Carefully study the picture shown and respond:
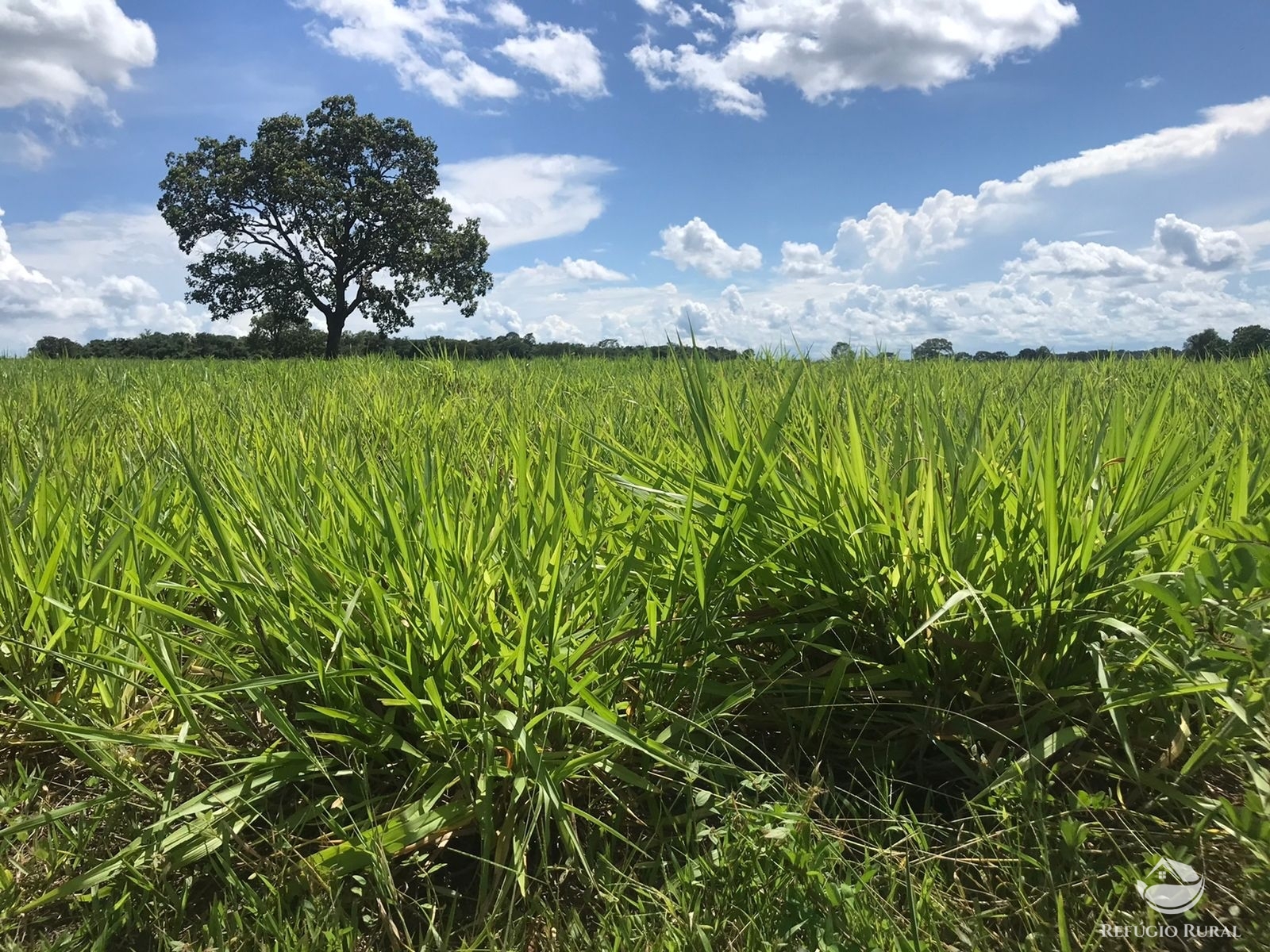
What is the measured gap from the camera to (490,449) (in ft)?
7.29

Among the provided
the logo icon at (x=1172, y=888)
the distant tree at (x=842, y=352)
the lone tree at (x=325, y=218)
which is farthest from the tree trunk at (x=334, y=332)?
the logo icon at (x=1172, y=888)

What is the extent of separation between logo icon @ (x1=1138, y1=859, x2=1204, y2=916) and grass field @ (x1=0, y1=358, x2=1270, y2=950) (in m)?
0.01

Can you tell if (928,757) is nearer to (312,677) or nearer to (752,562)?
(752,562)

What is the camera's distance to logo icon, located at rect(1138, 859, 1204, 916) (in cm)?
77

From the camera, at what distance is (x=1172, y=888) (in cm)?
77

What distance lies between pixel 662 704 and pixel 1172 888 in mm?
635

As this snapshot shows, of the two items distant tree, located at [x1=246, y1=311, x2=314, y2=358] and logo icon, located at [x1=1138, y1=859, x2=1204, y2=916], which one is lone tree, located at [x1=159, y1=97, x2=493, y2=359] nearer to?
distant tree, located at [x1=246, y1=311, x2=314, y2=358]

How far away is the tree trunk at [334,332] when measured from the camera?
26156mm

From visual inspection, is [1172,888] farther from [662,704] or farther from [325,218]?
[325,218]

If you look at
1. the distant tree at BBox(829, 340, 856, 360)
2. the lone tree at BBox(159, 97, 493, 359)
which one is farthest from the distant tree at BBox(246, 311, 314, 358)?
the distant tree at BBox(829, 340, 856, 360)

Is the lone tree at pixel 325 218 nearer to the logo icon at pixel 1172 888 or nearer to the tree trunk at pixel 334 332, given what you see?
the tree trunk at pixel 334 332

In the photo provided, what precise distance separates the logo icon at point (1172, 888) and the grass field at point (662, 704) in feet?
0.05

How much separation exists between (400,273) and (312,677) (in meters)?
27.3

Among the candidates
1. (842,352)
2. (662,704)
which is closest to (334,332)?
(842,352)
